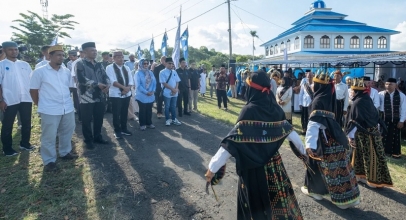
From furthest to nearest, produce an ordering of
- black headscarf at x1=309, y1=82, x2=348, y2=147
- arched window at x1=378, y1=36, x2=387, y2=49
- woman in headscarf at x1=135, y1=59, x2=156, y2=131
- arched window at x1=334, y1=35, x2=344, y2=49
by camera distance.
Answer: arched window at x1=378, y1=36, x2=387, y2=49 → arched window at x1=334, y1=35, x2=344, y2=49 → woman in headscarf at x1=135, y1=59, x2=156, y2=131 → black headscarf at x1=309, y1=82, x2=348, y2=147

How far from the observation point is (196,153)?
5902mm

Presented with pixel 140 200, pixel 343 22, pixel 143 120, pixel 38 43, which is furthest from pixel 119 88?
pixel 343 22

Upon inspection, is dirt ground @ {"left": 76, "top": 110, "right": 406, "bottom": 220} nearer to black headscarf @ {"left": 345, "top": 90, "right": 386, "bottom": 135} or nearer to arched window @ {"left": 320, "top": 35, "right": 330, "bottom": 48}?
black headscarf @ {"left": 345, "top": 90, "right": 386, "bottom": 135}

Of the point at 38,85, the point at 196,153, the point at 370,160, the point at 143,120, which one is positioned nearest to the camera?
the point at 370,160

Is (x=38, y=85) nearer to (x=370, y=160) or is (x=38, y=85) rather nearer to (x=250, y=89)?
(x=250, y=89)

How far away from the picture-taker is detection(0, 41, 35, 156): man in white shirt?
5359 millimetres

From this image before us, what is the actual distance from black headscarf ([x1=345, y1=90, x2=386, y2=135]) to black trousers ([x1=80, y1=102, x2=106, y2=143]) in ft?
15.8

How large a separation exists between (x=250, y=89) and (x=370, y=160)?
2887mm

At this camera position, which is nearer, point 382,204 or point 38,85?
point 382,204

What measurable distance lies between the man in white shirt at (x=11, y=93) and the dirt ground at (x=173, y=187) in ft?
4.87

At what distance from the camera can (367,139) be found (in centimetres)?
441

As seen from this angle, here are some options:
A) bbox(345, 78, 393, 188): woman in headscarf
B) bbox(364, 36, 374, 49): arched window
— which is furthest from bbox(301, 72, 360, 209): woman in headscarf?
bbox(364, 36, 374, 49): arched window

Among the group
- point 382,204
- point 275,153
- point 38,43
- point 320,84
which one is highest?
point 38,43

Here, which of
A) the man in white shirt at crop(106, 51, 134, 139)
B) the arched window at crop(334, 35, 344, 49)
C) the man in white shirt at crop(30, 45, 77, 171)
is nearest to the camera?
the man in white shirt at crop(30, 45, 77, 171)
